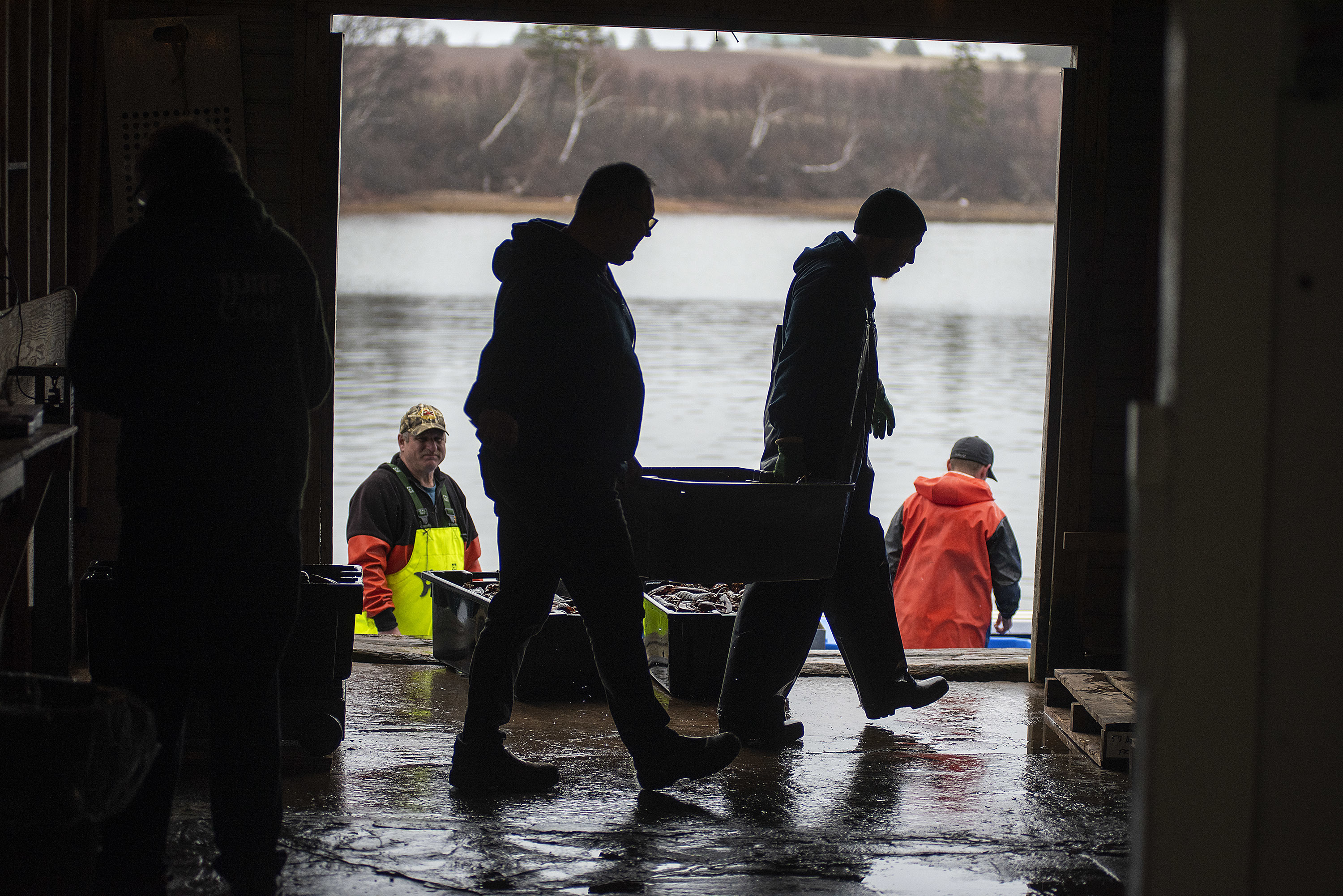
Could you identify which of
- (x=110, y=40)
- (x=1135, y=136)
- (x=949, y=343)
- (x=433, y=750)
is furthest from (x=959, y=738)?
(x=949, y=343)

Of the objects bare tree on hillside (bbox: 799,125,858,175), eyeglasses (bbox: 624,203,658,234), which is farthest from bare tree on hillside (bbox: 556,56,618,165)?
eyeglasses (bbox: 624,203,658,234)

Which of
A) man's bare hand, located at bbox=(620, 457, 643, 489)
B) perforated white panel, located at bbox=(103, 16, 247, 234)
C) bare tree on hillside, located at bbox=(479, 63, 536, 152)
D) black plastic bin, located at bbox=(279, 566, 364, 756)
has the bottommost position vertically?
A: black plastic bin, located at bbox=(279, 566, 364, 756)

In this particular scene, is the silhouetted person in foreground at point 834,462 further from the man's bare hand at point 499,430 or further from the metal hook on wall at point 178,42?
the metal hook on wall at point 178,42

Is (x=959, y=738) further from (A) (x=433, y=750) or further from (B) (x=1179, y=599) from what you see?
(B) (x=1179, y=599)

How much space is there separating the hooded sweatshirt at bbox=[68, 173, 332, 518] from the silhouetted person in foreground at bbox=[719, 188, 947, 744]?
5.44ft

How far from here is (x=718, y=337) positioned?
2759 centimetres

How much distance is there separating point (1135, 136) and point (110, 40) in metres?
3.65

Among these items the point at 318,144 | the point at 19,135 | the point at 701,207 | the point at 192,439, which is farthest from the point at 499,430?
the point at 701,207

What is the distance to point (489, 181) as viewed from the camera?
22.7 metres

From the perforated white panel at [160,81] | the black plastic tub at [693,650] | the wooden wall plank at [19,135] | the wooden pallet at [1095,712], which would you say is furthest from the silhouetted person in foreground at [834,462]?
the wooden wall plank at [19,135]

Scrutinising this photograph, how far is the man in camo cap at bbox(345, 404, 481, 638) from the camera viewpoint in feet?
16.7

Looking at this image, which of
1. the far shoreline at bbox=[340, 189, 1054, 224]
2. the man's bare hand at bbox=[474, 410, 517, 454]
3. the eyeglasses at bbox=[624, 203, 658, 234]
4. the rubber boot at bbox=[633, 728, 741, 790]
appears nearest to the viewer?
the man's bare hand at bbox=[474, 410, 517, 454]

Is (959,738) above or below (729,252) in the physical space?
below

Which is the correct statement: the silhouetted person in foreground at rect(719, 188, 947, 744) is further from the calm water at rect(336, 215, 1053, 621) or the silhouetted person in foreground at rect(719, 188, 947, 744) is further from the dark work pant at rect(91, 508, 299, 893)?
the calm water at rect(336, 215, 1053, 621)
